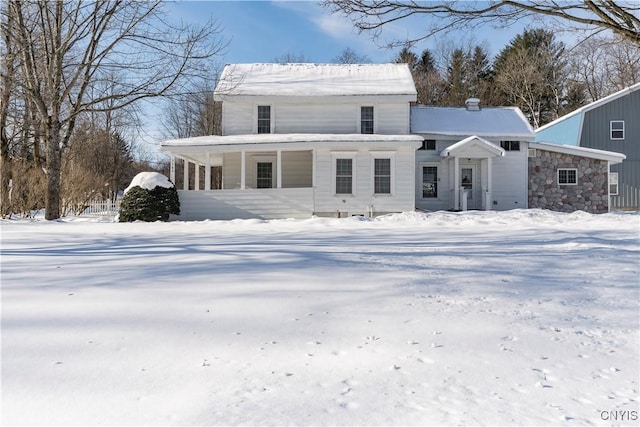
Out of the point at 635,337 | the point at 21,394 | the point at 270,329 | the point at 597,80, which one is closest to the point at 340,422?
the point at 270,329

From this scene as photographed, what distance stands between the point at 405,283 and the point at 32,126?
21326 mm

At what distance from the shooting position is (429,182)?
1855 cm

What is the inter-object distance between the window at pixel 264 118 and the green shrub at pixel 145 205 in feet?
17.8

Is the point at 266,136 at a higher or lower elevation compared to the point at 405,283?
higher

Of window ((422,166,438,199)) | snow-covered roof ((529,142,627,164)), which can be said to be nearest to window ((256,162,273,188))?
window ((422,166,438,199))

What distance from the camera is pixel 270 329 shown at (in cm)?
327

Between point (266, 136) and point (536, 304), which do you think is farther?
point (266, 136)

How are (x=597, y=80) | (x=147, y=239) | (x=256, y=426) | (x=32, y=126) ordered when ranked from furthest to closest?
(x=597, y=80) < (x=32, y=126) < (x=147, y=239) < (x=256, y=426)

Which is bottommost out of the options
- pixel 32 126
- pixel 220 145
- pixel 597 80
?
pixel 220 145

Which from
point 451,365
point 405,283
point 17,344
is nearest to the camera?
point 451,365

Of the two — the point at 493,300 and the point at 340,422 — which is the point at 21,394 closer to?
the point at 340,422

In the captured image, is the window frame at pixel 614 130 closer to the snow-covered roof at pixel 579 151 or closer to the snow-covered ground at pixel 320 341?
the snow-covered roof at pixel 579 151

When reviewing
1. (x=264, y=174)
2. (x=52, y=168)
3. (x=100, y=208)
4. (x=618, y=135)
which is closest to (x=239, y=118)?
(x=264, y=174)

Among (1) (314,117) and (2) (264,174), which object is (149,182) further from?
(1) (314,117)
